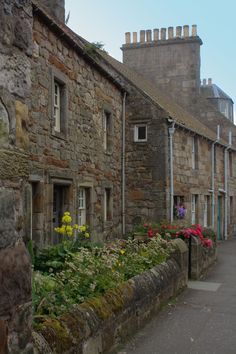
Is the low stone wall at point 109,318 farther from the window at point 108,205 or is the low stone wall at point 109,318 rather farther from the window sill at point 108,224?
the window at point 108,205

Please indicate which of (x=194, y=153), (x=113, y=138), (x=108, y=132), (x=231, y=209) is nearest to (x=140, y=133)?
(x=113, y=138)

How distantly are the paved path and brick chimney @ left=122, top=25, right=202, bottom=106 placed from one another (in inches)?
655

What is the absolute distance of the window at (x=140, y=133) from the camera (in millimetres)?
17156

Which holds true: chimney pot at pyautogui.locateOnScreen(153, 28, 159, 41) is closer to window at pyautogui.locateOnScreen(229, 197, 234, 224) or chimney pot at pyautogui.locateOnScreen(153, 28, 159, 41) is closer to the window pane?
the window pane

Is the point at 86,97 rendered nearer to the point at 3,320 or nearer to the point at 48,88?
the point at 48,88

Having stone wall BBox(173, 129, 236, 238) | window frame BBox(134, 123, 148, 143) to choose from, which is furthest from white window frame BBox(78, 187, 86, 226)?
stone wall BBox(173, 129, 236, 238)

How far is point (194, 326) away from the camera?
673 cm

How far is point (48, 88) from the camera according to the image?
10383 mm

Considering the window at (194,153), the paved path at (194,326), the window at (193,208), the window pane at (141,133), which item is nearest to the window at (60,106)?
the paved path at (194,326)

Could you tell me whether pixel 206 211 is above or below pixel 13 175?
below

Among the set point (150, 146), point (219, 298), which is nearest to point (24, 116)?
point (219, 298)

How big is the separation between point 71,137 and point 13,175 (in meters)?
8.84

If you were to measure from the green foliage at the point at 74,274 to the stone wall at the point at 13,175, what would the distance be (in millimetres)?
1084

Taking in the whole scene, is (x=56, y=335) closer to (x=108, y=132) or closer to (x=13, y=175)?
(x=13, y=175)
